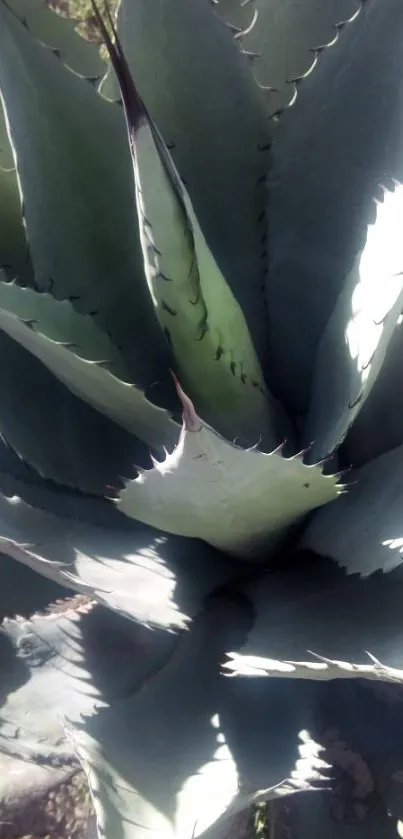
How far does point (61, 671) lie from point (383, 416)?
0.41 metres

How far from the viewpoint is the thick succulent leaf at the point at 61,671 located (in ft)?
2.44

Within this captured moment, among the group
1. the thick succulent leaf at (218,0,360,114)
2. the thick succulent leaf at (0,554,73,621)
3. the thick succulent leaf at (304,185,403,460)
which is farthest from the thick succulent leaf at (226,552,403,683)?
the thick succulent leaf at (218,0,360,114)

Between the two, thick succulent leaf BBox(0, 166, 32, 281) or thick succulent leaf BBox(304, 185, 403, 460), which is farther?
thick succulent leaf BBox(0, 166, 32, 281)

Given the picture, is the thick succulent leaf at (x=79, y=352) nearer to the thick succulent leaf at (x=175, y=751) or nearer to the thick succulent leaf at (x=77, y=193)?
the thick succulent leaf at (x=77, y=193)

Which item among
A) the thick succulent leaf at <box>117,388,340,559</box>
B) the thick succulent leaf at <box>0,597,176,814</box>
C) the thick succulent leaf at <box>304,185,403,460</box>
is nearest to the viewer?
the thick succulent leaf at <box>117,388,340,559</box>

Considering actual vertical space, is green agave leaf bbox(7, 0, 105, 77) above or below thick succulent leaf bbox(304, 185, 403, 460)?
above

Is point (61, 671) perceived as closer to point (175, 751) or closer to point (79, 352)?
point (175, 751)

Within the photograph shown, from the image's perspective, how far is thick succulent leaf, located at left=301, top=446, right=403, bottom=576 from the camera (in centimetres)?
63

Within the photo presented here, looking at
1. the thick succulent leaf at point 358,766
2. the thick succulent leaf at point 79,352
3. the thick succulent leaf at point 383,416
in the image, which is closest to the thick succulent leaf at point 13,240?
the thick succulent leaf at point 79,352

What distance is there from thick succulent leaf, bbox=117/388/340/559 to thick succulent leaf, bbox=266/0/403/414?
8.6 inches

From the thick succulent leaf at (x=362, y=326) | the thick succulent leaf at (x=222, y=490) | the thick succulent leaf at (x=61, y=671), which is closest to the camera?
the thick succulent leaf at (x=222, y=490)

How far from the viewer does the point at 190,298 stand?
0.63m

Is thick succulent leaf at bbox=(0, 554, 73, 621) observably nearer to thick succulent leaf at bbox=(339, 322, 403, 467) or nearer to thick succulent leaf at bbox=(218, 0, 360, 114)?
thick succulent leaf at bbox=(339, 322, 403, 467)

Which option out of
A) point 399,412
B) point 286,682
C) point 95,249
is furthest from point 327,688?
point 95,249
